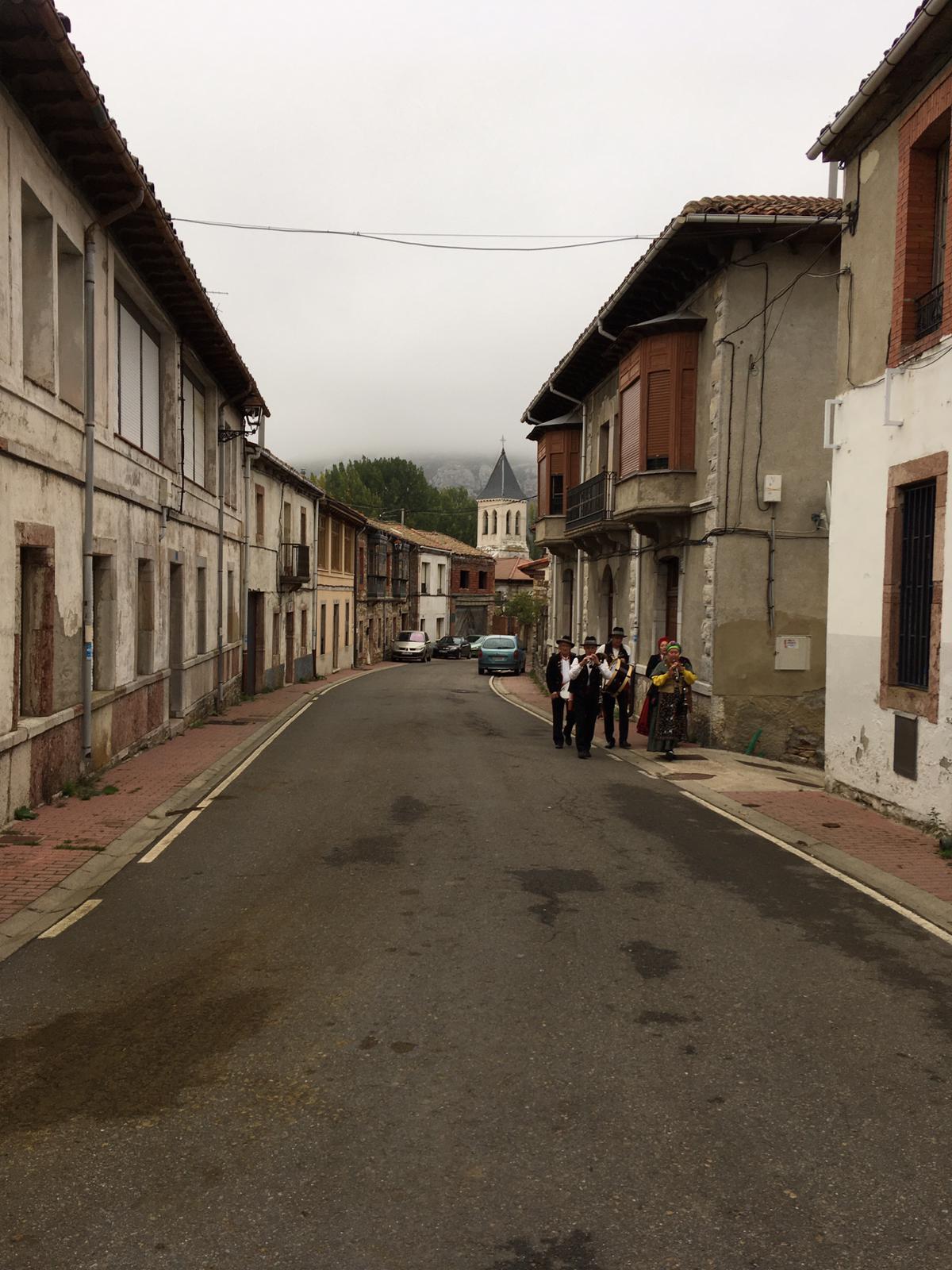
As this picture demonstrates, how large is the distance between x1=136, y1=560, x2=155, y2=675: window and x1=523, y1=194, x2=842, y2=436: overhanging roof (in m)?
9.46

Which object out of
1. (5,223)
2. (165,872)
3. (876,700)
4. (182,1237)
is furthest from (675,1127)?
(5,223)

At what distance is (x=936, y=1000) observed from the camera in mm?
5344

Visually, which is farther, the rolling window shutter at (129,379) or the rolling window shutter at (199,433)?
the rolling window shutter at (199,433)

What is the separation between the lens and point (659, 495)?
17688mm

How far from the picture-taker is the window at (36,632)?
398 inches

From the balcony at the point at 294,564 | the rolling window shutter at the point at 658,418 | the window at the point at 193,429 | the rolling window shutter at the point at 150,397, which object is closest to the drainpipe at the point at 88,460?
the rolling window shutter at the point at 150,397

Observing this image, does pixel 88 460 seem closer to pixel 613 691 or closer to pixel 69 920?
pixel 69 920

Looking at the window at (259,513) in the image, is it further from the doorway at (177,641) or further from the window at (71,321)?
the window at (71,321)

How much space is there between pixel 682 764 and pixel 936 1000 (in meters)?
9.20

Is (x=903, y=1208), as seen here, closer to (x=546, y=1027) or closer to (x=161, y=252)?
(x=546, y=1027)

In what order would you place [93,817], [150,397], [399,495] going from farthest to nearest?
[399,495] → [150,397] → [93,817]

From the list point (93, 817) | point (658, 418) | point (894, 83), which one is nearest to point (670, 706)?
point (658, 418)

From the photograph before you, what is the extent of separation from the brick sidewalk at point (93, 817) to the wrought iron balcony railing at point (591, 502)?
9078mm

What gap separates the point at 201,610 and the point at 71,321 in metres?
8.87
